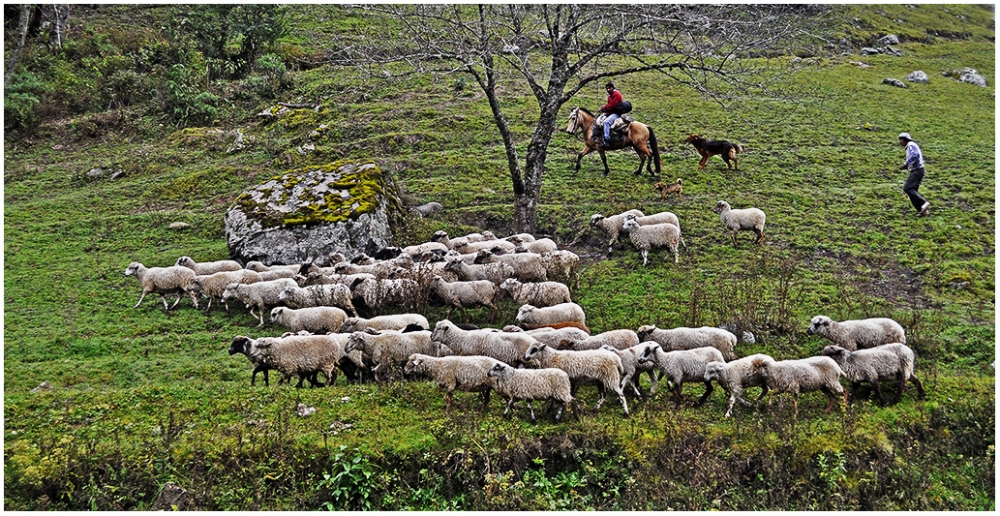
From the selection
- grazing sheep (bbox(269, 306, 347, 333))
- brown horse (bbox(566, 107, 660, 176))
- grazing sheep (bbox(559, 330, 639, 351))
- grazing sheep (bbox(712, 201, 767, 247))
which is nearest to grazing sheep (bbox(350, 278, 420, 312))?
grazing sheep (bbox(269, 306, 347, 333))

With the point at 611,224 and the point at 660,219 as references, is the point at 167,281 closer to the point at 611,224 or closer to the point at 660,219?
the point at 611,224

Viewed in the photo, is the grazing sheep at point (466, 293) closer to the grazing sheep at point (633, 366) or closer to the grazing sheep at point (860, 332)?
the grazing sheep at point (633, 366)

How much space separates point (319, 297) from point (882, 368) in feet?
31.5

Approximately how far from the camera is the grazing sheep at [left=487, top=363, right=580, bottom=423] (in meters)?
8.91

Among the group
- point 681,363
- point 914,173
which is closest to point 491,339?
point 681,363

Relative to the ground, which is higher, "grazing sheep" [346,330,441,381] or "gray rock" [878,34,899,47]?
"gray rock" [878,34,899,47]

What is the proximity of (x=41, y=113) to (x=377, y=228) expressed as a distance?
21.6 metres

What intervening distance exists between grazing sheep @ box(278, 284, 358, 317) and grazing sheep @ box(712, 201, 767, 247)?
9028 millimetres

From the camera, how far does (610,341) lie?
34.6 ft

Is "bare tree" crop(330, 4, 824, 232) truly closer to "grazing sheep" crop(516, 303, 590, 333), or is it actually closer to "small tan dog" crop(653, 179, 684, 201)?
"small tan dog" crop(653, 179, 684, 201)

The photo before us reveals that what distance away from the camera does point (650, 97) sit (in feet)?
103

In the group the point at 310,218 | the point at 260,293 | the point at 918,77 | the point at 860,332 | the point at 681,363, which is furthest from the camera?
the point at 918,77

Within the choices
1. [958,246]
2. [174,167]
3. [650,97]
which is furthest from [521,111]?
[958,246]

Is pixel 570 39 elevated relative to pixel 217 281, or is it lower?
elevated
